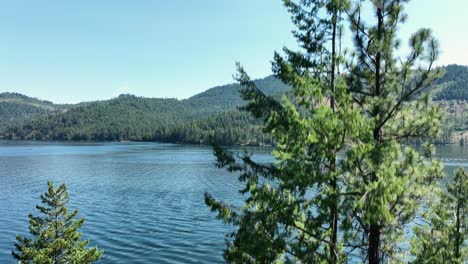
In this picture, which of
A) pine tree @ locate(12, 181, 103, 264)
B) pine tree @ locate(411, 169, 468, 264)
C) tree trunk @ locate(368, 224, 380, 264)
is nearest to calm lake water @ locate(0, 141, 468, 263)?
pine tree @ locate(12, 181, 103, 264)

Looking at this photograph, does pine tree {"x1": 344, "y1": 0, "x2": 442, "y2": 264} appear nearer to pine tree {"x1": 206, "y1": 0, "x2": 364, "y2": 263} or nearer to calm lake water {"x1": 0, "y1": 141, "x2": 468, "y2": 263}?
pine tree {"x1": 206, "y1": 0, "x2": 364, "y2": 263}

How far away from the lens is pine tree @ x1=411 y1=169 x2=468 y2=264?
16.9m

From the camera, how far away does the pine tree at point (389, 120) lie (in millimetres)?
11195

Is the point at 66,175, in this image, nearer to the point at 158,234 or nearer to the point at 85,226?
the point at 85,226

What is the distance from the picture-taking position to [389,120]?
1238 centimetres

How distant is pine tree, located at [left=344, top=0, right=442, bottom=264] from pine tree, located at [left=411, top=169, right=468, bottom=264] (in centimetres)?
463

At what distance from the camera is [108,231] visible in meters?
48.8

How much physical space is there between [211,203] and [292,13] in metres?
6.93

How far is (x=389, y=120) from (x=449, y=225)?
10112mm

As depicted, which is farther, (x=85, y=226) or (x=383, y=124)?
(x=85, y=226)

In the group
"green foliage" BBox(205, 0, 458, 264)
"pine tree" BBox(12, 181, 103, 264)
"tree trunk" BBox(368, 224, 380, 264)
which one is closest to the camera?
"green foliage" BBox(205, 0, 458, 264)

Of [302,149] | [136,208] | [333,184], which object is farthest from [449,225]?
[136,208]

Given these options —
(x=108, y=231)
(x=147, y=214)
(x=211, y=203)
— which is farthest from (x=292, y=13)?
(x=147, y=214)

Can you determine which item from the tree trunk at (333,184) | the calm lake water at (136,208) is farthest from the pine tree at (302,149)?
the calm lake water at (136,208)
